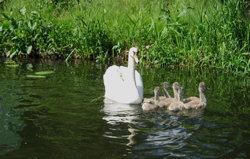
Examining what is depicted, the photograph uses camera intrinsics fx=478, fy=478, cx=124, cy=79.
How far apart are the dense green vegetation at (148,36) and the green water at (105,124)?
1837 mm

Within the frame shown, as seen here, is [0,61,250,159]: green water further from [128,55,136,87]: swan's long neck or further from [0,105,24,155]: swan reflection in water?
[128,55,136,87]: swan's long neck

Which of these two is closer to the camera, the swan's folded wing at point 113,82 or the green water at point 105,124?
the green water at point 105,124

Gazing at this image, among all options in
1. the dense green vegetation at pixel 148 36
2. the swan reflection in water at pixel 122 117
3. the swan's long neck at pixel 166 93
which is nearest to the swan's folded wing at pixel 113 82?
the swan reflection in water at pixel 122 117

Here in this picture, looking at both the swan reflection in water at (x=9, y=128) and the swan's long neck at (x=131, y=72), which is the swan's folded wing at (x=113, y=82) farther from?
the swan reflection in water at (x=9, y=128)

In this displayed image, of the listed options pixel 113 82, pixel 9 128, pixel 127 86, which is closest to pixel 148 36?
pixel 113 82

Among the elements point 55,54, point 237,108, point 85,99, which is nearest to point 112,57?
point 55,54

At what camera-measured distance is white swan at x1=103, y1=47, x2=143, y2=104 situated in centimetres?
827

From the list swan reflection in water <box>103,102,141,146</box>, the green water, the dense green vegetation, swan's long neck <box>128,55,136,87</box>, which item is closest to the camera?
the green water

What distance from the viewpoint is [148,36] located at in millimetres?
12906

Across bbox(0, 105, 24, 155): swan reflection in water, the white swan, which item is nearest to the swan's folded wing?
the white swan

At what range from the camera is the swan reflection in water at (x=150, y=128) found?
584cm

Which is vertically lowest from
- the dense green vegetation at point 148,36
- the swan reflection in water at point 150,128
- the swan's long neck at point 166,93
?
the swan reflection in water at point 150,128

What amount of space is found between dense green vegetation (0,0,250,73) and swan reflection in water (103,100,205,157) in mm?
4070

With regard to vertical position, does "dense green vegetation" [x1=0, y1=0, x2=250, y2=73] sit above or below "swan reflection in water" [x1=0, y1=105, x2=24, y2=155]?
above
